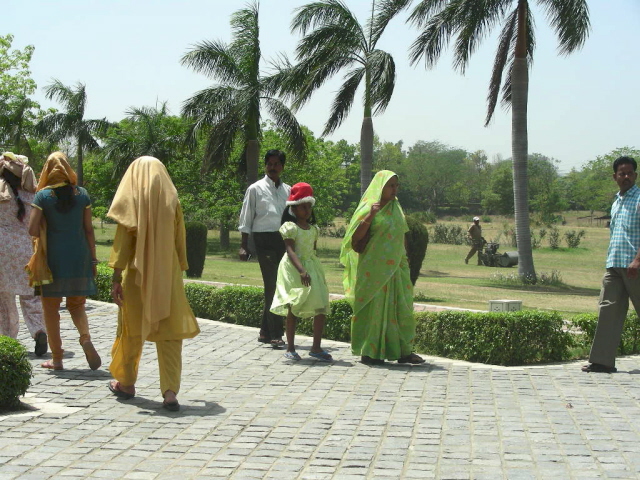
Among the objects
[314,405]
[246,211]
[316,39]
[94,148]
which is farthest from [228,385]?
[94,148]

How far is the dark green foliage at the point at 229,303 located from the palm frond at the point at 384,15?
1076 cm

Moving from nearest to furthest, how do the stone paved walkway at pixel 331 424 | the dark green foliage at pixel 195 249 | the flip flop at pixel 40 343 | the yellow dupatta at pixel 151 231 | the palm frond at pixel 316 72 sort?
the stone paved walkway at pixel 331 424
the yellow dupatta at pixel 151 231
the flip flop at pixel 40 343
the dark green foliage at pixel 195 249
the palm frond at pixel 316 72

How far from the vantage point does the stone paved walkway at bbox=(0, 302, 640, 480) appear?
4.59m

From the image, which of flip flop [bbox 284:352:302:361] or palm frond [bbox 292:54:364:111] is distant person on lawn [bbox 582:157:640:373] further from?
palm frond [bbox 292:54:364:111]

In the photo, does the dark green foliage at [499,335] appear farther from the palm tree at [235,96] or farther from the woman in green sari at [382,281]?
the palm tree at [235,96]

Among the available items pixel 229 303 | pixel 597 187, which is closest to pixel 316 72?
pixel 229 303

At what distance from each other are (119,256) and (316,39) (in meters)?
16.1

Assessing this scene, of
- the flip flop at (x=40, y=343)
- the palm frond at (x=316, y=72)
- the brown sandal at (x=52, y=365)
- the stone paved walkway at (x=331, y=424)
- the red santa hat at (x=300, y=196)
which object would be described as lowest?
the stone paved walkway at (x=331, y=424)

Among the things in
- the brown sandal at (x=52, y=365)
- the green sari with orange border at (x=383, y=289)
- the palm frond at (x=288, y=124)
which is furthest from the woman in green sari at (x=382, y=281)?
the palm frond at (x=288, y=124)

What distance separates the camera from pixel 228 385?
6887 millimetres

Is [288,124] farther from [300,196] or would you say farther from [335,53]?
[300,196]

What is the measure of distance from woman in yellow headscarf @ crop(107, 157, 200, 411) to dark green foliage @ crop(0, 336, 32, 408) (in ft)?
2.31

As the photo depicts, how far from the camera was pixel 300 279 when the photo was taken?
26.6ft

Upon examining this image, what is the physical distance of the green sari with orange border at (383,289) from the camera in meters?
7.89
